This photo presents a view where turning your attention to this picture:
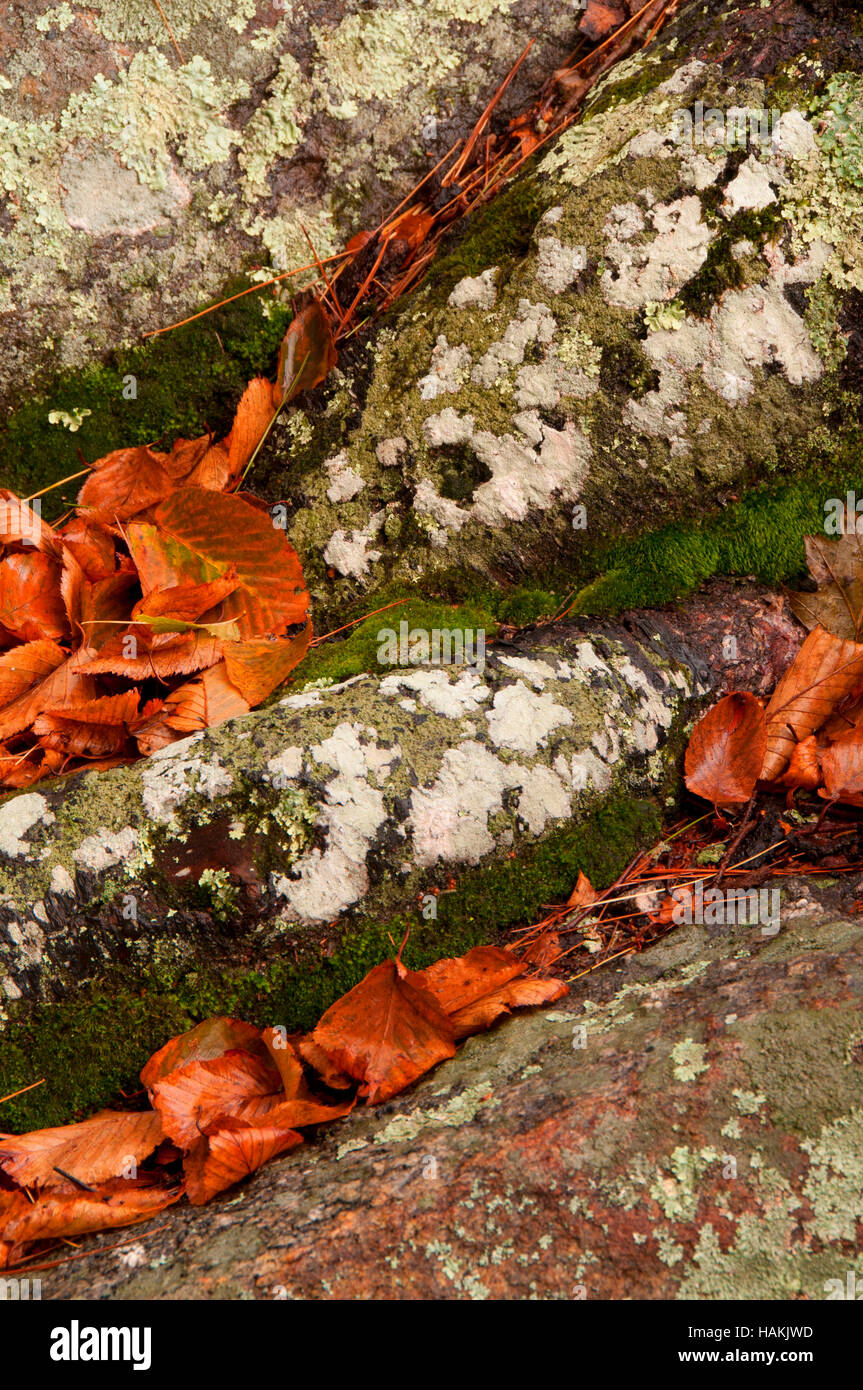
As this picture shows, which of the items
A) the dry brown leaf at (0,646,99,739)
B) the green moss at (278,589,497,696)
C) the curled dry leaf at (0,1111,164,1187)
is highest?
the green moss at (278,589,497,696)

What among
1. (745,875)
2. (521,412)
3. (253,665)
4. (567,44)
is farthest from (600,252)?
(745,875)

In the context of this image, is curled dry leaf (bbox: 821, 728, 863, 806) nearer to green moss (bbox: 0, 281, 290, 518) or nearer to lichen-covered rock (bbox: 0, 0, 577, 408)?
green moss (bbox: 0, 281, 290, 518)

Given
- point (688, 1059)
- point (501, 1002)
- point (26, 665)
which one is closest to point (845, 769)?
point (688, 1059)

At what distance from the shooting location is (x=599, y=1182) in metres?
1.66

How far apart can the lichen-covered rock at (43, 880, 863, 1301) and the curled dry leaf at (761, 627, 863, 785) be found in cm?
68

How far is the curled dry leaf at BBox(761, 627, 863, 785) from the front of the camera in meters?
2.54

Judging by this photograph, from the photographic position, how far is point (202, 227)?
3.16m

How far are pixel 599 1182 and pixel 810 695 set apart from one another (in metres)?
1.52

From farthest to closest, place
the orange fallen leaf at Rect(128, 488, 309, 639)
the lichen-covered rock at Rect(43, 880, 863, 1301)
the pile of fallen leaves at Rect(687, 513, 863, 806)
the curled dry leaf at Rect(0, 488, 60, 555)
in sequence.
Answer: the curled dry leaf at Rect(0, 488, 60, 555) < the orange fallen leaf at Rect(128, 488, 309, 639) < the pile of fallen leaves at Rect(687, 513, 863, 806) < the lichen-covered rock at Rect(43, 880, 863, 1301)

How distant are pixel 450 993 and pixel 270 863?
0.57m

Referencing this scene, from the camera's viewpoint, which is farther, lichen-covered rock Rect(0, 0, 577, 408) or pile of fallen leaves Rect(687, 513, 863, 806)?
lichen-covered rock Rect(0, 0, 577, 408)

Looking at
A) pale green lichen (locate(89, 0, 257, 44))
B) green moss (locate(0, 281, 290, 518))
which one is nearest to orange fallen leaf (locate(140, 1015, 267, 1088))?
green moss (locate(0, 281, 290, 518))


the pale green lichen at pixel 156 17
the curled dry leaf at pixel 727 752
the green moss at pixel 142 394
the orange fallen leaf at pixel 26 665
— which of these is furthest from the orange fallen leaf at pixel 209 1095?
the pale green lichen at pixel 156 17

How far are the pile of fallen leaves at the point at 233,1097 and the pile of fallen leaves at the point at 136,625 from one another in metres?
0.95
